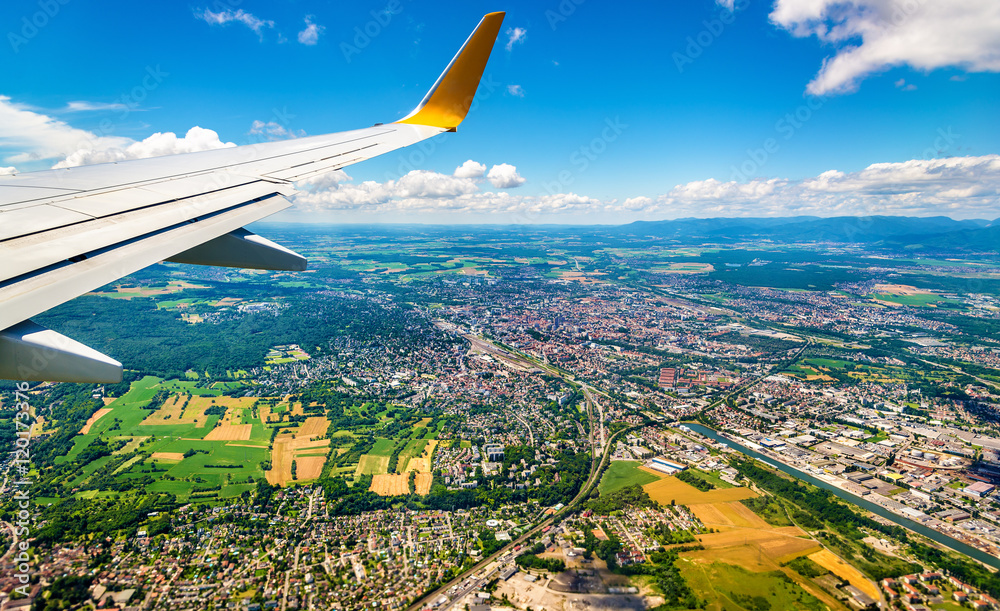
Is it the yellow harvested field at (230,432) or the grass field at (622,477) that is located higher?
the grass field at (622,477)

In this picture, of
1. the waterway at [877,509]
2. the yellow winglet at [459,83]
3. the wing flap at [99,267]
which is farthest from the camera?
the waterway at [877,509]

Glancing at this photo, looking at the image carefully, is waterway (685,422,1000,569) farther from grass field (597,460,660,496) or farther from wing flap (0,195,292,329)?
wing flap (0,195,292,329)

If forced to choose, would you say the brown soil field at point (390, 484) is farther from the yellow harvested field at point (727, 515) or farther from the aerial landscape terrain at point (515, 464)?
the yellow harvested field at point (727, 515)

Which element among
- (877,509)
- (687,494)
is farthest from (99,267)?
(877,509)

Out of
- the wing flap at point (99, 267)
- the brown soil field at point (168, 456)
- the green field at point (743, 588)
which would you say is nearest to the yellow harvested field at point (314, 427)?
the brown soil field at point (168, 456)

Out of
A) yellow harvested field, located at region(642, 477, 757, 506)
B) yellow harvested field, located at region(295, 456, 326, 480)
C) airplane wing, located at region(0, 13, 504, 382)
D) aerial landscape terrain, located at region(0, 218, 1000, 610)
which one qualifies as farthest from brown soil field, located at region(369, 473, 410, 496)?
airplane wing, located at region(0, 13, 504, 382)

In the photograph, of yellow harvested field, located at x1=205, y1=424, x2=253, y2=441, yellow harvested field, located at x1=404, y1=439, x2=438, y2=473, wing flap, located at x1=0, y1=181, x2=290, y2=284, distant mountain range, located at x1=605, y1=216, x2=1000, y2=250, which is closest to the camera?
wing flap, located at x1=0, y1=181, x2=290, y2=284
